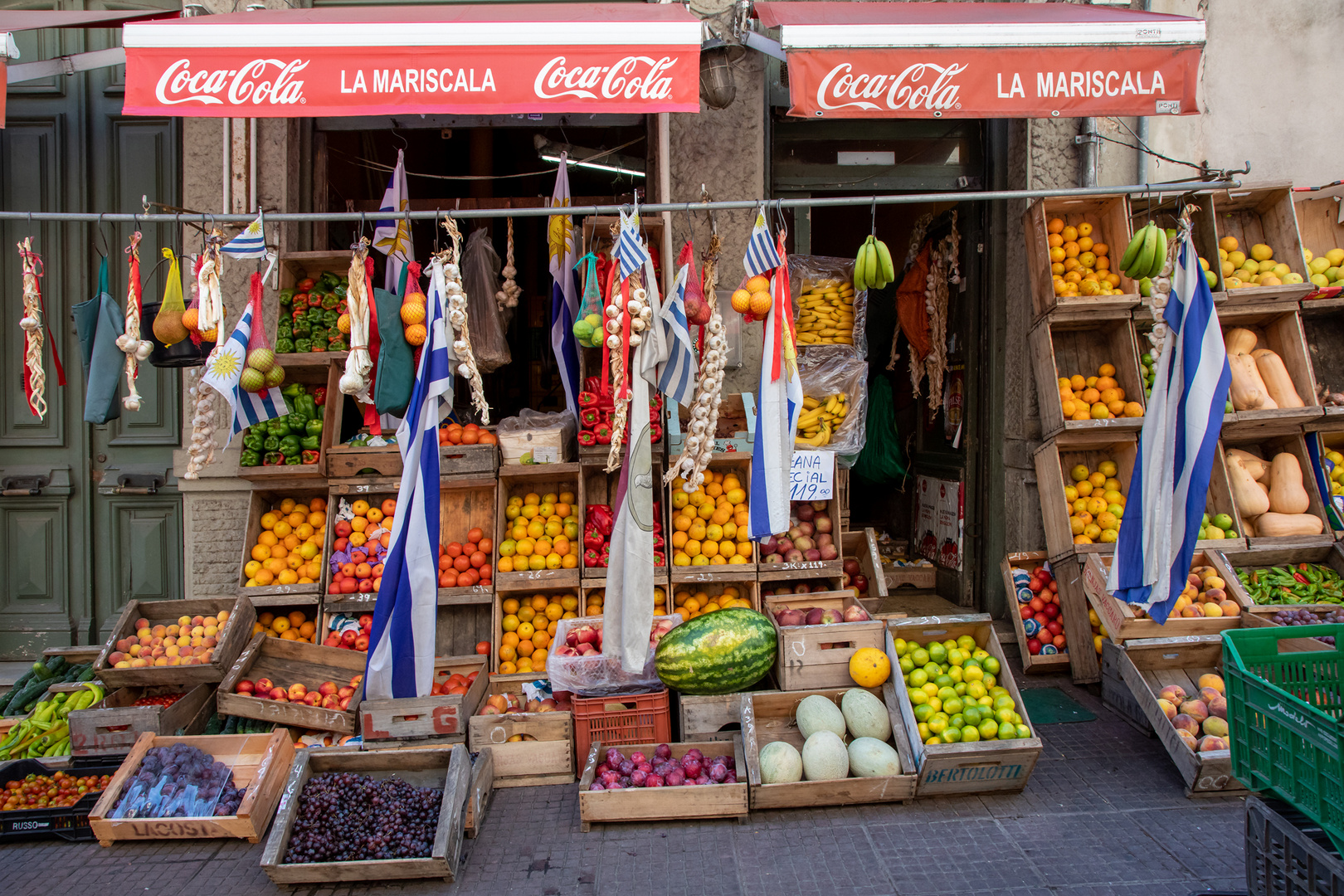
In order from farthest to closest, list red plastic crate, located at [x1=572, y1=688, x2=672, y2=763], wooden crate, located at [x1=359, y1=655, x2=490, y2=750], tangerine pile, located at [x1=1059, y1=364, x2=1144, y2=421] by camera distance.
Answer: tangerine pile, located at [x1=1059, y1=364, x2=1144, y2=421] → red plastic crate, located at [x1=572, y1=688, x2=672, y2=763] → wooden crate, located at [x1=359, y1=655, x2=490, y2=750]

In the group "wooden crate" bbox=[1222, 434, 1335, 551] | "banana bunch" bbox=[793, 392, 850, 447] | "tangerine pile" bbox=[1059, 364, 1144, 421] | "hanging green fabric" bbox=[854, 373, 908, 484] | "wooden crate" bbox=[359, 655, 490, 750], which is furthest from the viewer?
"hanging green fabric" bbox=[854, 373, 908, 484]

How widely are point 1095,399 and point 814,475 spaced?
2.05 metres

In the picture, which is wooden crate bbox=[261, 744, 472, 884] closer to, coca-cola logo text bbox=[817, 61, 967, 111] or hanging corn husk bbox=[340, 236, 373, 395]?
hanging corn husk bbox=[340, 236, 373, 395]

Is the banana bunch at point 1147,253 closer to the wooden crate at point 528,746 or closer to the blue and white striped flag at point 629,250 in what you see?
the blue and white striped flag at point 629,250

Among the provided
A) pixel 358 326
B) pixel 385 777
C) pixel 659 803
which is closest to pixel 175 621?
A: pixel 385 777

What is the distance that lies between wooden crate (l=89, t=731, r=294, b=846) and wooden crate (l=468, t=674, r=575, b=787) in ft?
3.01

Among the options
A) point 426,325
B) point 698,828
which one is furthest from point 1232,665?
point 426,325

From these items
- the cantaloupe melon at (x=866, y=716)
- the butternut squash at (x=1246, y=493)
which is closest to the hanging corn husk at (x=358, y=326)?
the cantaloupe melon at (x=866, y=716)

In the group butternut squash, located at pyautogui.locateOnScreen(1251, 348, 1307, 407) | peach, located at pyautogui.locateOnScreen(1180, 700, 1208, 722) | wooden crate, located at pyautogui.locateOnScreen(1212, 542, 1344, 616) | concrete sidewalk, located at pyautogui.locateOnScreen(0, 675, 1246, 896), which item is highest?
butternut squash, located at pyautogui.locateOnScreen(1251, 348, 1307, 407)

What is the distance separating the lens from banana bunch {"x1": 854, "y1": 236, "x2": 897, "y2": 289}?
4.04 meters

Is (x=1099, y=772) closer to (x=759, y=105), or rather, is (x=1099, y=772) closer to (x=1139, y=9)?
(x=759, y=105)

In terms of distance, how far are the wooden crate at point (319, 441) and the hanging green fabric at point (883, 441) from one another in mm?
4859

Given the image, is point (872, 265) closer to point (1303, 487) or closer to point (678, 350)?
point (678, 350)

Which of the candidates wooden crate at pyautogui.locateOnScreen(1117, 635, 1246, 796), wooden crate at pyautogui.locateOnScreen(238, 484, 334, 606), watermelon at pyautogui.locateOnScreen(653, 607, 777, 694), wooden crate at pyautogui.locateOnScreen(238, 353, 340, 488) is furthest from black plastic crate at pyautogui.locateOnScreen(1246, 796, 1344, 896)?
wooden crate at pyautogui.locateOnScreen(238, 353, 340, 488)
